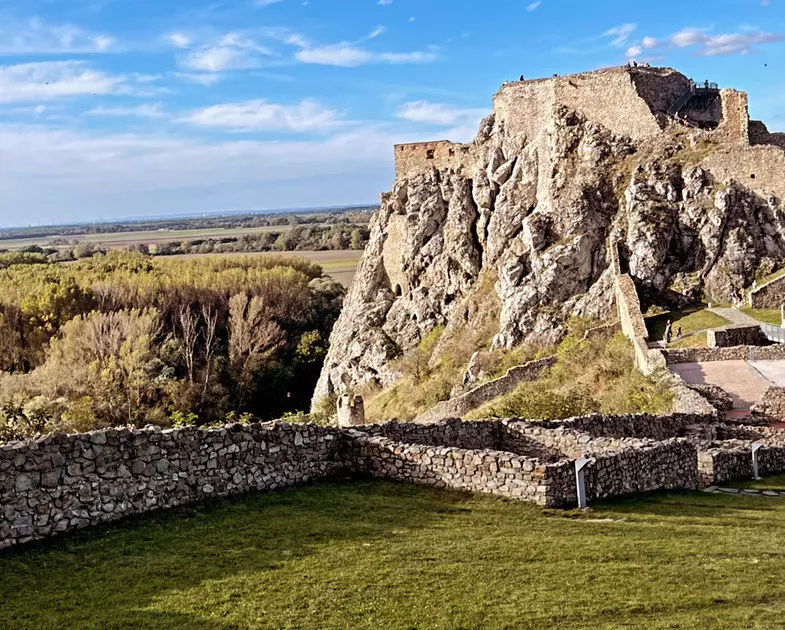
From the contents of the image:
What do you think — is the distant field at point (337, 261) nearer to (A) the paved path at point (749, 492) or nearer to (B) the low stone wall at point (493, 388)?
(B) the low stone wall at point (493, 388)

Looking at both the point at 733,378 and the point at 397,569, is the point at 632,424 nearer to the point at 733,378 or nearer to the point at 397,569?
the point at 397,569

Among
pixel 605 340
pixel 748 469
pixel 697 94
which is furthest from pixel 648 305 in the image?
pixel 748 469

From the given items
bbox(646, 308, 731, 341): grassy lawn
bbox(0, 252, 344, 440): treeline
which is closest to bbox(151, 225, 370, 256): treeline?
bbox(0, 252, 344, 440): treeline

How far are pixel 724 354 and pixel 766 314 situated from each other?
7223 millimetres

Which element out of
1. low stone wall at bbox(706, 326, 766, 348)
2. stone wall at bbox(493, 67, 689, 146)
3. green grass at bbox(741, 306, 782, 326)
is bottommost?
low stone wall at bbox(706, 326, 766, 348)

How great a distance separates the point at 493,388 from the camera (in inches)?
1631

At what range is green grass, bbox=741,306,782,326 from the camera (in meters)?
37.3

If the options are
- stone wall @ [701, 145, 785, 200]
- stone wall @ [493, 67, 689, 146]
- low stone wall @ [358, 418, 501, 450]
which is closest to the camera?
low stone wall @ [358, 418, 501, 450]

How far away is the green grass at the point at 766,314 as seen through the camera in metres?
37.3

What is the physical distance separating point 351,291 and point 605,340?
28.5 metres

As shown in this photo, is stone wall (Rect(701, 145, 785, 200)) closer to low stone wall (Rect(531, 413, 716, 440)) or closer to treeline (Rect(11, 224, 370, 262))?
low stone wall (Rect(531, 413, 716, 440))

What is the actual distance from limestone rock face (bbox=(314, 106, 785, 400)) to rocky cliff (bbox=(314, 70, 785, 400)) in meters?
0.07

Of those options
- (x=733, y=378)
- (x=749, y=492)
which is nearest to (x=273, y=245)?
(x=733, y=378)

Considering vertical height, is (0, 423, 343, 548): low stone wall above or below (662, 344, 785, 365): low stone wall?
above
